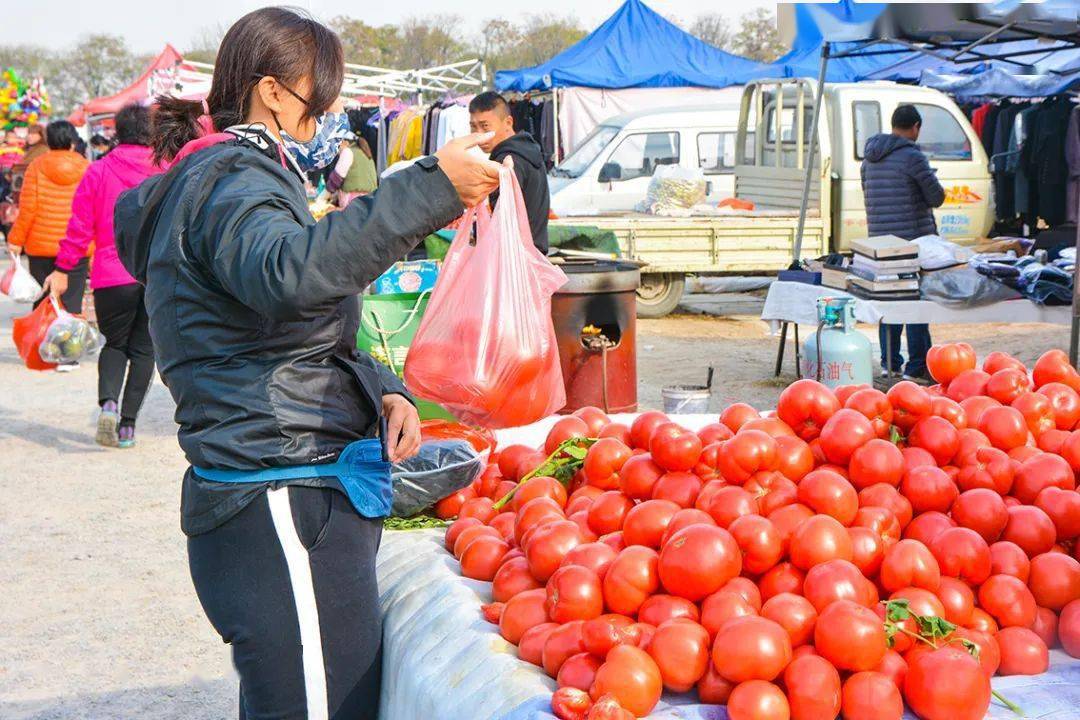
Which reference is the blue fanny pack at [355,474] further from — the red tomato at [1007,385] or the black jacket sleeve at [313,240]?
the red tomato at [1007,385]

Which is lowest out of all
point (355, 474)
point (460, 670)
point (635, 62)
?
point (460, 670)

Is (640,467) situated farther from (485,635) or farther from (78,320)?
(78,320)

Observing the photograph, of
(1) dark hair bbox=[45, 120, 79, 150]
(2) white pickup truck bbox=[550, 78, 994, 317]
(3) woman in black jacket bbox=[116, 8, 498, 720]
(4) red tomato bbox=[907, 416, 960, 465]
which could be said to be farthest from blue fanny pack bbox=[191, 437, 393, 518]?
(2) white pickup truck bbox=[550, 78, 994, 317]

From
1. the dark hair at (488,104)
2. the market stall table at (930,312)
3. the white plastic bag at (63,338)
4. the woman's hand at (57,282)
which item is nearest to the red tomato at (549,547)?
the dark hair at (488,104)

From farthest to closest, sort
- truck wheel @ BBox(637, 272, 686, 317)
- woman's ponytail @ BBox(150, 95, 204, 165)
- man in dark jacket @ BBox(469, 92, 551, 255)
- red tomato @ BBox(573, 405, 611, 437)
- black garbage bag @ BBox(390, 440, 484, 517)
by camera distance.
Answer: truck wheel @ BBox(637, 272, 686, 317) → man in dark jacket @ BBox(469, 92, 551, 255) → red tomato @ BBox(573, 405, 611, 437) → black garbage bag @ BBox(390, 440, 484, 517) → woman's ponytail @ BBox(150, 95, 204, 165)

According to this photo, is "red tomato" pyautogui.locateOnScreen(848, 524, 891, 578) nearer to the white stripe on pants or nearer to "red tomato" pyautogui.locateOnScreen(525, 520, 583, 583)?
"red tomato" pyautogui.locateOnScreen(525, 520, 583, 583)

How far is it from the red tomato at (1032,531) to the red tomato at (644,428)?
0.92 metres

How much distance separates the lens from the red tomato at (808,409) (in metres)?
2.92

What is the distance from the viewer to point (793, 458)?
2.71m

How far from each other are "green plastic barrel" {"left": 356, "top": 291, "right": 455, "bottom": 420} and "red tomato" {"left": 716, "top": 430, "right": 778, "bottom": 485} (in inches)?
121

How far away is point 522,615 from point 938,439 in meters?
1.11

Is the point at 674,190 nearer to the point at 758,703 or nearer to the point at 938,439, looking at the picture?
the point at 938,439

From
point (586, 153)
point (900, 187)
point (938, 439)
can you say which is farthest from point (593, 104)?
point (938, 439)

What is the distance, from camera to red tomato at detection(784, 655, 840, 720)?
1.98m
